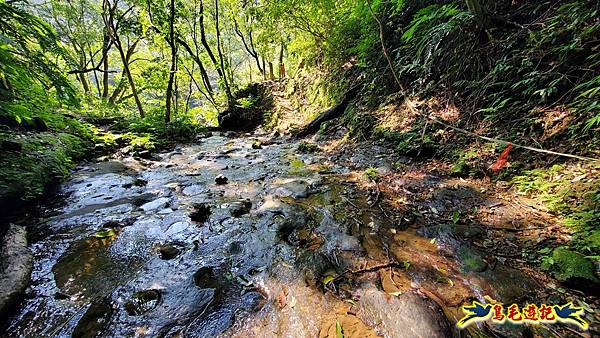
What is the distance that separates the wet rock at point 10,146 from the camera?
11.1 feet

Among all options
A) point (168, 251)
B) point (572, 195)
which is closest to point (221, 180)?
point (168, 251)

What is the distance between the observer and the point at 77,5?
15.4m

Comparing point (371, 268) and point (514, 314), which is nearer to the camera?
point (514, 314)

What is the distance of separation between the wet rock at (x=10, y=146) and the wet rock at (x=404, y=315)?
4.84m

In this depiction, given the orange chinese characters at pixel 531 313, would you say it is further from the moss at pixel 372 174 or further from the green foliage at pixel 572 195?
the moss at pixel 372 174

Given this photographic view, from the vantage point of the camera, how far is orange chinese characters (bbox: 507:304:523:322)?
1502mm

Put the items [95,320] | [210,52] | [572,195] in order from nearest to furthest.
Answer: [95,320], [572,195], [210,52]

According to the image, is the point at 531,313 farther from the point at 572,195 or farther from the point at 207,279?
the point at 207,279

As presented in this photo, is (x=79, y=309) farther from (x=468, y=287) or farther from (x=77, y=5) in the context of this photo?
(x=77, y=5)

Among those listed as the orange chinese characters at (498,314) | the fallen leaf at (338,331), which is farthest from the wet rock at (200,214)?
the orange chinese characters at (498,314)

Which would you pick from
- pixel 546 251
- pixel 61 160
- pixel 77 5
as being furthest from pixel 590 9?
pixel 77 5

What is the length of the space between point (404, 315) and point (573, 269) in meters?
1.17

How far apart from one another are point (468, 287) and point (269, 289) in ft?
4.62

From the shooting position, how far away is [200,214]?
2.95 meters
